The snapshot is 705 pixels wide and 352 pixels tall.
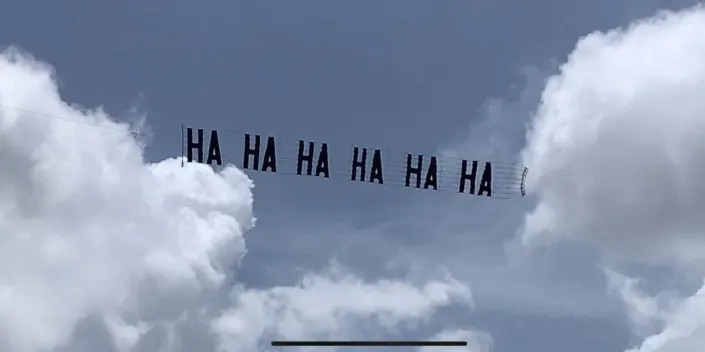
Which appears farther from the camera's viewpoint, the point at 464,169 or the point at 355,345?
the point at 464,169

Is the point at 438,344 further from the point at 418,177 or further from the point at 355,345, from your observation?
the point at 418,177

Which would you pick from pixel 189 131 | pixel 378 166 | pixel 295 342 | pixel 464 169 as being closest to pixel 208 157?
pixel 189 131

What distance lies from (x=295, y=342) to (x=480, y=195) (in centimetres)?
3914

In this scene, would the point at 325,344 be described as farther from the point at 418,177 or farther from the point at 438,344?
the point at 418,177

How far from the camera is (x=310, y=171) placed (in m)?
106

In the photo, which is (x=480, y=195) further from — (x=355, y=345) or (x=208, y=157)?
(x=355, y=345)

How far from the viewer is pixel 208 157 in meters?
107

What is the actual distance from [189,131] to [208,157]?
9.19 feet

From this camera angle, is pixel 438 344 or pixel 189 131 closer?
pixel 438 344

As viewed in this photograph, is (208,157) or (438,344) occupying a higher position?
(208,157)

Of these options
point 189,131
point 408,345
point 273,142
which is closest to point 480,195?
point 273,142

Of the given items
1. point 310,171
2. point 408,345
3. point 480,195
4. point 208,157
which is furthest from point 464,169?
point 408,345

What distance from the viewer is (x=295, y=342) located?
7325cm

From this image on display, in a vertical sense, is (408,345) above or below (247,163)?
below
